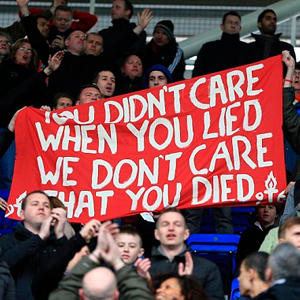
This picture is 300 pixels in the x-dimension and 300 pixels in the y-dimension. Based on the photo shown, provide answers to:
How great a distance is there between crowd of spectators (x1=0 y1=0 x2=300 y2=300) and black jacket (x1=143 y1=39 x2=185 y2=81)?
0.01 meters

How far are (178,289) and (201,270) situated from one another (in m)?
1.59

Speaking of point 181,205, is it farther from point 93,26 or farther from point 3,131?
point 93,26

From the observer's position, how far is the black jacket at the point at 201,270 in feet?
41.7

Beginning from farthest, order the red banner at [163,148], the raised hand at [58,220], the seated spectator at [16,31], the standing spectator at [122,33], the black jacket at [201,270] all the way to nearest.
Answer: the seated spectator at [16,31] → the standing spectator at [122,33] → the red banner at [163,148] → the raised hand at [58,220] → the black jacket at [201,270]

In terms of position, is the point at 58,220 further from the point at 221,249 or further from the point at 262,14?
the point at 262,14

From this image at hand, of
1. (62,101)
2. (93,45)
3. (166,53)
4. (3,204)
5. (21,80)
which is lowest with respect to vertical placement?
(3,204)

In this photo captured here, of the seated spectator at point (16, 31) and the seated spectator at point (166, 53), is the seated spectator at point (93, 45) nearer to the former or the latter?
the seated spectator at point (166, 53)

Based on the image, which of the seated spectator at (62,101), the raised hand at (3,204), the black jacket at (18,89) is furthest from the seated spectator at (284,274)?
the black jacket at (18,89)

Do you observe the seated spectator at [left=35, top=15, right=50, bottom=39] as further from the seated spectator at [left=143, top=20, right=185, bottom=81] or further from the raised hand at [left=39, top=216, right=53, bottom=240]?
the raised hand at [left=39, top=216, right=53, bottom=240]

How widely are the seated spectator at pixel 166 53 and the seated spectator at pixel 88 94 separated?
252cm

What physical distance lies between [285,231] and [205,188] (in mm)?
3245

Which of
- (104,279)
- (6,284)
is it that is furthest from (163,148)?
(104,279)

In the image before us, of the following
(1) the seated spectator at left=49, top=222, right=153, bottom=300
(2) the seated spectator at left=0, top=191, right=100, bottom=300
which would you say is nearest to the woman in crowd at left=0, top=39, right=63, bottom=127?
(2) the seated spectator at left=0, top=191, right=100, bottom=300

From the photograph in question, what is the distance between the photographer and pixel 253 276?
11.5 m
